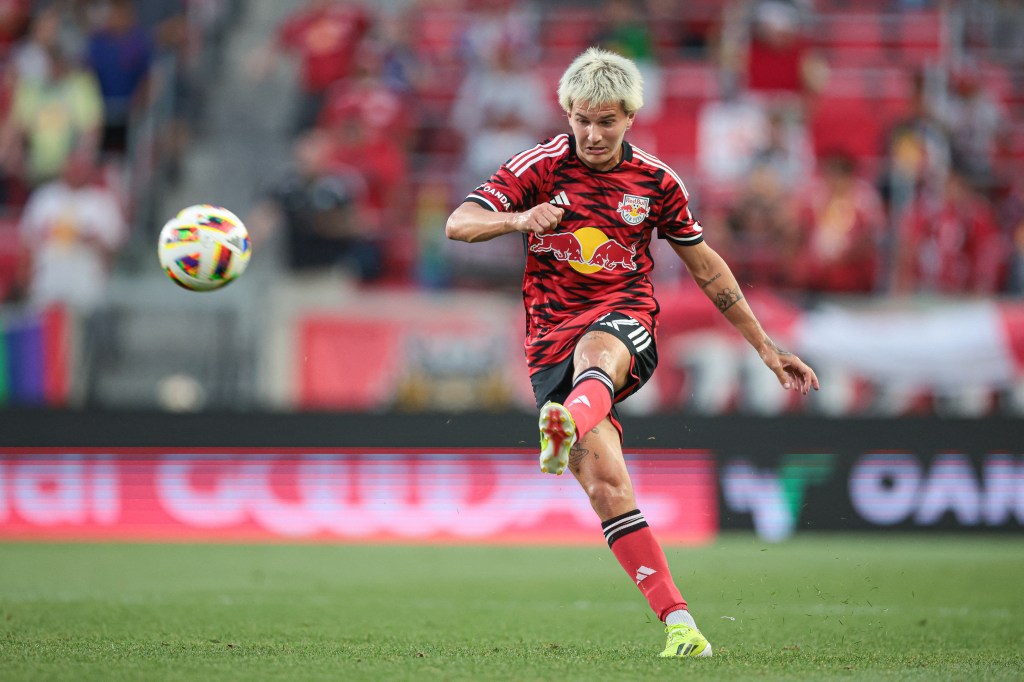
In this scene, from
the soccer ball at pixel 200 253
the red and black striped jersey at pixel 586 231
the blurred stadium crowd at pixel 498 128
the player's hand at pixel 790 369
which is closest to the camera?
the red and black striped jersey at pixel 586 231

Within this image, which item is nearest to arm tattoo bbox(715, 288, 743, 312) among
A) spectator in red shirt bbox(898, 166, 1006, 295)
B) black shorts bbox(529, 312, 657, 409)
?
black shorts bbox(529, 312, 657, 409)

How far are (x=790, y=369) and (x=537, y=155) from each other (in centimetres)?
148

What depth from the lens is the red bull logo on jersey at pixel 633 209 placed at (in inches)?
245

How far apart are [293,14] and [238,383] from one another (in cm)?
613

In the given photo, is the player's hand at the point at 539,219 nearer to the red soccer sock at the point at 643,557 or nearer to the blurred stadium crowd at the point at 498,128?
the red soccer sock at the point at 643,557

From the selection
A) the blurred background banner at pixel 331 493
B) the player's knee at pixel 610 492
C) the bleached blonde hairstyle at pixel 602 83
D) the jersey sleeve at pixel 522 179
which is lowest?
the blurred background banner at pixel 331 493

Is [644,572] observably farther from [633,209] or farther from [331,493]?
[331,493]

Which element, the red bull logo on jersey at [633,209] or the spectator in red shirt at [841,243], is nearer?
the red bull logo on jersey at [633,209]

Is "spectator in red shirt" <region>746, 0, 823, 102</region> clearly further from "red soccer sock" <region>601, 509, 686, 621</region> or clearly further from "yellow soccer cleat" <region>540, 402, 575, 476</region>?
"yellow soccer cleat" <region>540, 402, 575, 476</region>

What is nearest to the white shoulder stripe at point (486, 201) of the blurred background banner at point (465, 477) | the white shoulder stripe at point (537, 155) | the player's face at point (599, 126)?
the white shoulder stripe at point (537, 155)

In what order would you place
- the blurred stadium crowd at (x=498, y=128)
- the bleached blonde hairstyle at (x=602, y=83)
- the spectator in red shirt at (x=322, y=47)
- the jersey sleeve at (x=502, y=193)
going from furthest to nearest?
1. the spectator in red shirt at (x=322, y=47)
2. the blurred stadium crowd at (x=498, y=128)
3. the jersey sleeve at (x=502, y=193)
4. the bleached blonde hairstyle at (x=602, y=83)

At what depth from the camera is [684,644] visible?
582 centimetres

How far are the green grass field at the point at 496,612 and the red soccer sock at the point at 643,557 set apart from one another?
0.28m

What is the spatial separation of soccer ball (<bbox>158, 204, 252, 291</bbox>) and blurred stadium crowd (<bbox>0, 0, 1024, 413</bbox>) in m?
6.96
